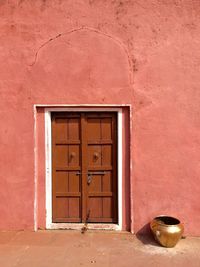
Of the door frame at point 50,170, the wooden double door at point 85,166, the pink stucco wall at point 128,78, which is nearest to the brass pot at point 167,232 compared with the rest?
the pink stucco wall at point 128,78

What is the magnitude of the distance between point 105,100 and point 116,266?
8.85ft

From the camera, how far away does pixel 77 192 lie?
656 cm

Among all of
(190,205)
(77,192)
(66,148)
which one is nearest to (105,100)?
(66,148)

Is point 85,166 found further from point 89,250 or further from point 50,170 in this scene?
point 89,250

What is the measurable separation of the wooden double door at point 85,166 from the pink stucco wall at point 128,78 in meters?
0.37

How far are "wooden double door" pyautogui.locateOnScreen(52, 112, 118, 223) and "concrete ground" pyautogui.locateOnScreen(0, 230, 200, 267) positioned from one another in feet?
1.33

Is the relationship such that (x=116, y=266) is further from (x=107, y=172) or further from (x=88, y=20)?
(x=88, y=20)

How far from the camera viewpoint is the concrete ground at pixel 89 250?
5.26 m

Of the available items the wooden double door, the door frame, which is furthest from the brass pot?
the wooden double door

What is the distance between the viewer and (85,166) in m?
6.52

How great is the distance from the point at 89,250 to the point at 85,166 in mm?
1496

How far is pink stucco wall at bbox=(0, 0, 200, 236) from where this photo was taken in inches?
245

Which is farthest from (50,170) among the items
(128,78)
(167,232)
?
(167,232)

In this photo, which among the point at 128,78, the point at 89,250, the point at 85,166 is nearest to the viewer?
the point at 89,250
